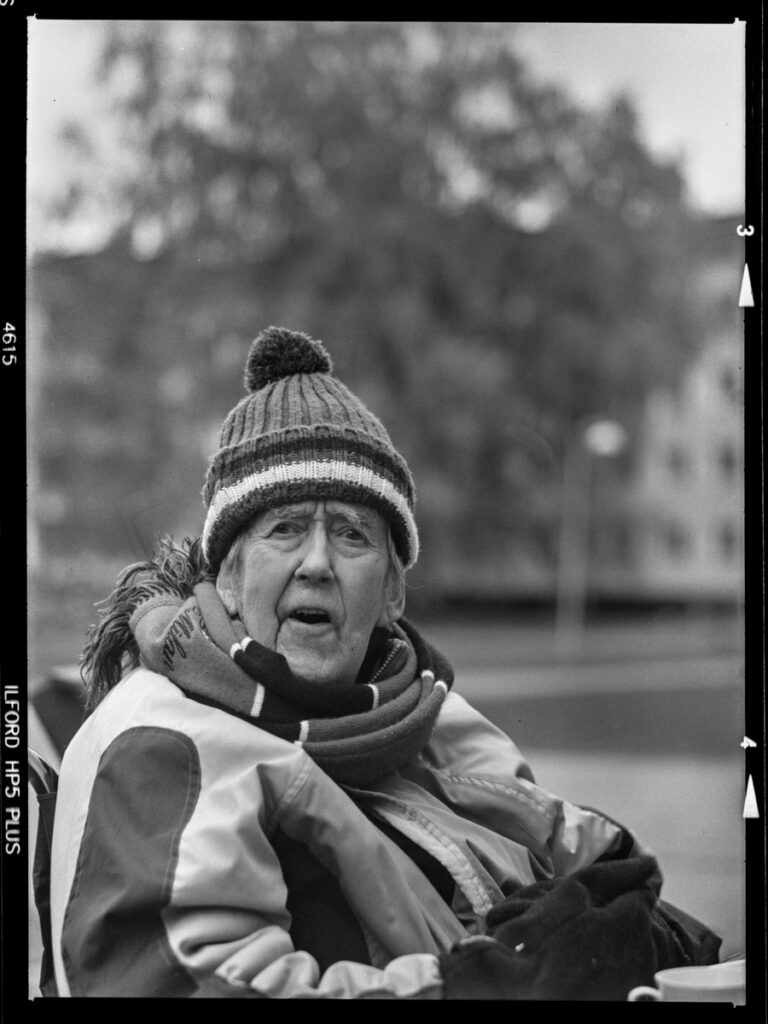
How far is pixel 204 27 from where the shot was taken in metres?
2.51

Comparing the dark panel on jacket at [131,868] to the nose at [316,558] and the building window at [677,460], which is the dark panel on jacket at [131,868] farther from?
the building window at [677,460]

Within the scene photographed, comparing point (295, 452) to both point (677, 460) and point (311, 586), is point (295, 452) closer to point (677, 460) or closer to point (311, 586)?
point (311, 586)

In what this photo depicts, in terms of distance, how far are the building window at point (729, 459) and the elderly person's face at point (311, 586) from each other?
0.62m

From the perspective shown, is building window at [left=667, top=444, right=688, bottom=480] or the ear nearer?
the ear

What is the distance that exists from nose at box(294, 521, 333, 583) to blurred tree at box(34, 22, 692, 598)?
14.5 feet

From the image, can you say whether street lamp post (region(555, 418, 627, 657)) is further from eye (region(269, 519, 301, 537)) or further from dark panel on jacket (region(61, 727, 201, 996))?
dark panel on jacket (region(61, 727, 201, 996))

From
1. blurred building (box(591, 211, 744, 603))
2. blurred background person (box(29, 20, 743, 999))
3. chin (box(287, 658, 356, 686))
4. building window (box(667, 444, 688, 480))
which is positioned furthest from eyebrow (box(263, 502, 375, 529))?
building window (box(667, 444, 688, 480))

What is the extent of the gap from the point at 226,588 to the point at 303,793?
1.28 feet

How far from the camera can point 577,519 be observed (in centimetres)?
1603

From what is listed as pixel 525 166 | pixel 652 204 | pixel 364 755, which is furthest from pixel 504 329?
pixel 364 755

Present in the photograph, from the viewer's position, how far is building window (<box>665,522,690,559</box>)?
33.7 feet
